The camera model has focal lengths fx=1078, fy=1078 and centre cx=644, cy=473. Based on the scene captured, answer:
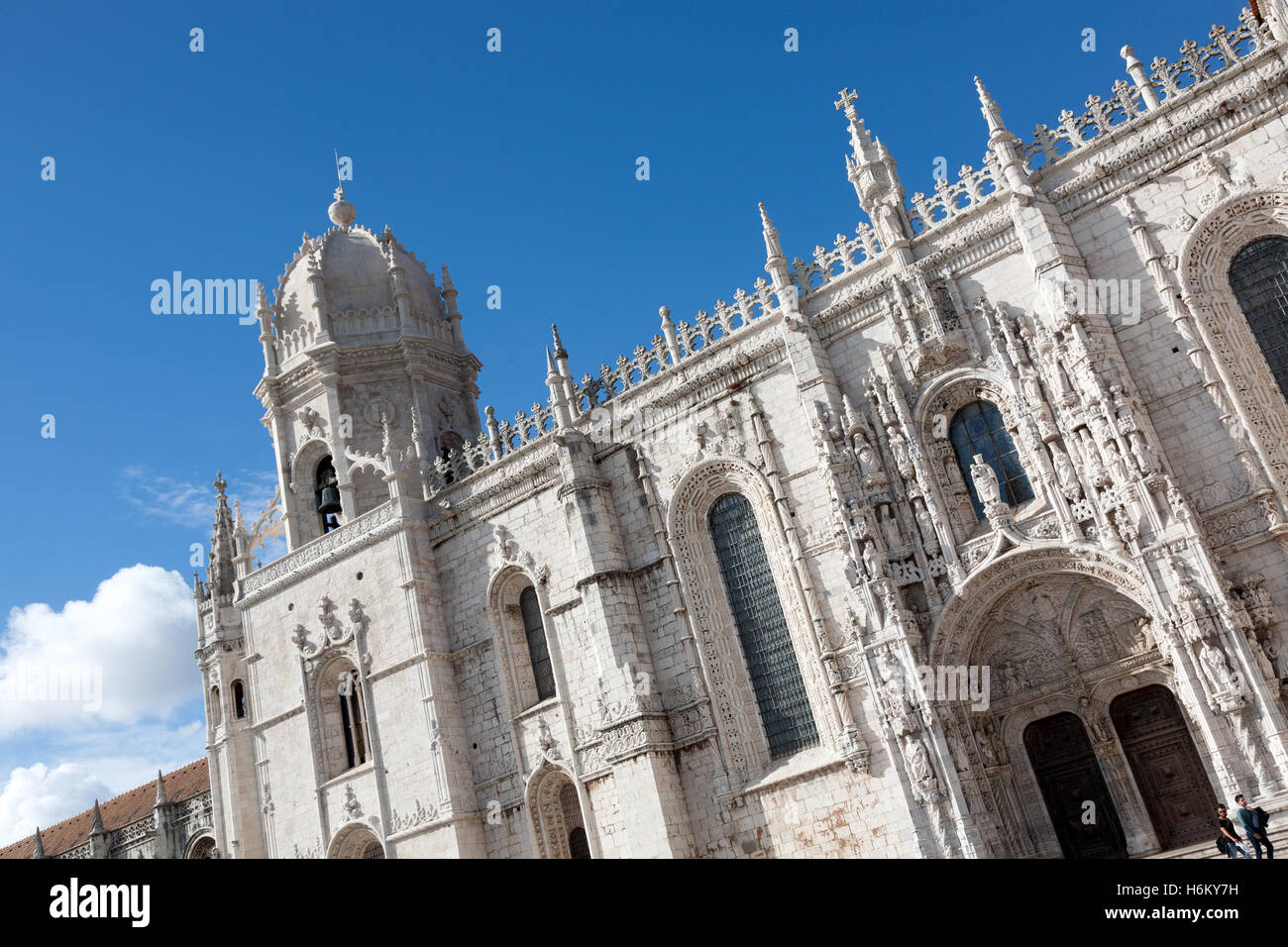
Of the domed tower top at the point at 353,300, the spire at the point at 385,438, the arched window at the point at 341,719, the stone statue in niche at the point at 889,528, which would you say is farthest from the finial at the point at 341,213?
the stone statue in niche at the point at 889,528

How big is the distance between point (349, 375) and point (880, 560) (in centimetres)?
1588

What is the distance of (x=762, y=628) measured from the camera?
69.8 feet

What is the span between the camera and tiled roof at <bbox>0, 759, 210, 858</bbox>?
3978cm

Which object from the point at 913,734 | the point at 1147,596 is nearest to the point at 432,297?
the point at 913,734

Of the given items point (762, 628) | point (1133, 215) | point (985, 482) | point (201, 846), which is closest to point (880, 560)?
point (985, 482)

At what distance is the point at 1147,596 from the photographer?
665 inches

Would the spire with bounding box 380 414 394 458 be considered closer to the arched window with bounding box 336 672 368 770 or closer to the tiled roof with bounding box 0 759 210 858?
the arched window with bounding box 336 672 368 770

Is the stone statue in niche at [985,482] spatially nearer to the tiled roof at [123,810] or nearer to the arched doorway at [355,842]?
the arched doorway at [355,842]

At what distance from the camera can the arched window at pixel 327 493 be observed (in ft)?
92.7

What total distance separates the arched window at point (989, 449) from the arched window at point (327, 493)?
1620 centimetres

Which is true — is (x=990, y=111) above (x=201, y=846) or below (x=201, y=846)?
above

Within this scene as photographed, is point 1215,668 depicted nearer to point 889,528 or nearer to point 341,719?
A: point 889,528
